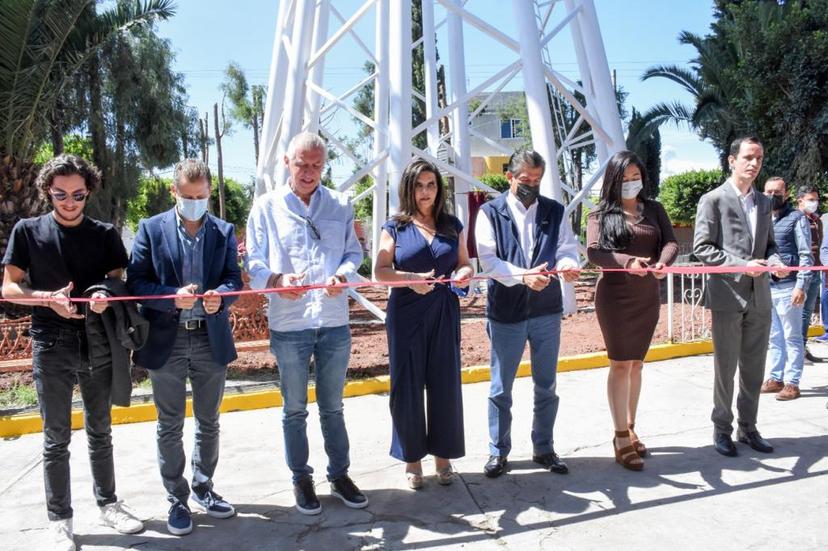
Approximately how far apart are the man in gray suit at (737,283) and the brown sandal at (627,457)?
0.63 metres

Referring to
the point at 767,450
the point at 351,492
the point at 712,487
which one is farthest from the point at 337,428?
the point at 767,450

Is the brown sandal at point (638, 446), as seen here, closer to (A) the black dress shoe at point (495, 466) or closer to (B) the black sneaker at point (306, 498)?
(A) the black dress shoe at point (495, 466)

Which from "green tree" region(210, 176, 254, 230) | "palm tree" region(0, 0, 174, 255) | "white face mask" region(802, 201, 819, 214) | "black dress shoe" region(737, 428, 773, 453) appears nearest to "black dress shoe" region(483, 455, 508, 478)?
"black dress shoe" region(737, 428, 773, 453)

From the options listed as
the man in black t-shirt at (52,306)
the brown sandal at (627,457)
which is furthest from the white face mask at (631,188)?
the man in black t-shirt at (52,306)

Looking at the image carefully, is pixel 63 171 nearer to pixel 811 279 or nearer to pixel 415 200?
pixel 415 200

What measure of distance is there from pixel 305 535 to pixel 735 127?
20332 mm

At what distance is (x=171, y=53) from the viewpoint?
67.1 feet

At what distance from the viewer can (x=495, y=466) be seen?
4.10 metres

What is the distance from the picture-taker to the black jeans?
10.9 feet

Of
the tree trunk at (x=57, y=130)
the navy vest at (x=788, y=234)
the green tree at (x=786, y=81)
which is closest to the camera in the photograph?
the navy vest at (x=788, y=234)

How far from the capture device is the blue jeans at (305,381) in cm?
364

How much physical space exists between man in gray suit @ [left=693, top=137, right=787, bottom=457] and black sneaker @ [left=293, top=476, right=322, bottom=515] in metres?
2.62

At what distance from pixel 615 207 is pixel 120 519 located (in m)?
3.37

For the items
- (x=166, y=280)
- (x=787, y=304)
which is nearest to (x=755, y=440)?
(x=787, y=304)
